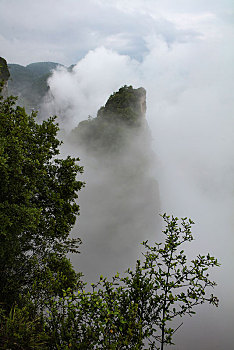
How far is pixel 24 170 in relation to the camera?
8.69 meters

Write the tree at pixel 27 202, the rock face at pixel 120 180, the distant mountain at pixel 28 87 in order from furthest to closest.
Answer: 1. the distant mountain at pixel 28 87
2. the rock face at pixel 120 180
3. the tree at pixel 27 202

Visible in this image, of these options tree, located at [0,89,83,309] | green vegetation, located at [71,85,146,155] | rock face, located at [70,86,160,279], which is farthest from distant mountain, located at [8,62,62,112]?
tree, located at [0,89,83,309]

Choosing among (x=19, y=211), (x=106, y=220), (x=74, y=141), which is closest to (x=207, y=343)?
(x=106, y=220)

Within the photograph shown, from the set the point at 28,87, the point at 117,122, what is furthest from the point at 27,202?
the point at 28,87

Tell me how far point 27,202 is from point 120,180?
38.6 metres

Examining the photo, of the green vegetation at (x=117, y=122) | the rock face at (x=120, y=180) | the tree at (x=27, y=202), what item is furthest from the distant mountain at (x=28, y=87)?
the tree at (x=27, y=202)

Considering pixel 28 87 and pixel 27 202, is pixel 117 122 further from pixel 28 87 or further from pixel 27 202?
pixel 28 87

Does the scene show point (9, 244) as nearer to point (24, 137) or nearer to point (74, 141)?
point (24, 137)

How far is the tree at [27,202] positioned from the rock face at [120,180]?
102ft

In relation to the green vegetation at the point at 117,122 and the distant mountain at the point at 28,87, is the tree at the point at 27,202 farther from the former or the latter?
the distant mountain at the point at 28,87

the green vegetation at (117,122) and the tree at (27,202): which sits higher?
the green vegetation at (117,122)

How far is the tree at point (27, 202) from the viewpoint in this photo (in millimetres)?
7649

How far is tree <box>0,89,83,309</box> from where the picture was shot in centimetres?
765

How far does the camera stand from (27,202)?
815 cm
